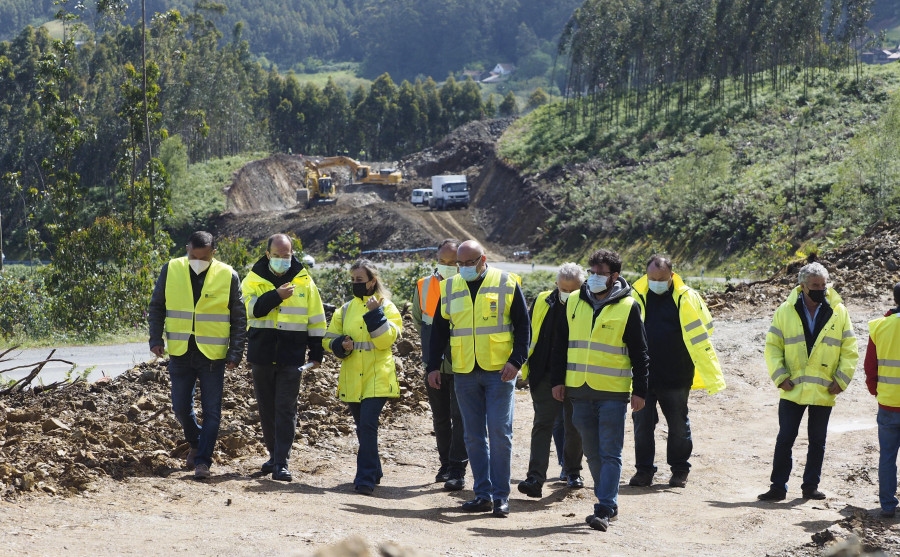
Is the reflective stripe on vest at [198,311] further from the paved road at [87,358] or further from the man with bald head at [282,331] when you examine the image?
the paved road at [87,358]

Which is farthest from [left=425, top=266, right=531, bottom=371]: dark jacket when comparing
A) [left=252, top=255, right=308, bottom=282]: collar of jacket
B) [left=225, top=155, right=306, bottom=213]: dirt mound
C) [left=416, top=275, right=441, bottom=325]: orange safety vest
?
[left=225, top=155, right=306, bottom=213]: dirt mound

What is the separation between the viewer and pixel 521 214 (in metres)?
53.5

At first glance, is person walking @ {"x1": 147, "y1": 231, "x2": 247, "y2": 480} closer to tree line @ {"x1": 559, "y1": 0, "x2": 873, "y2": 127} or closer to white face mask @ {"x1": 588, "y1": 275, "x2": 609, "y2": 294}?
white face mask @ {"x1": 588, "y1": 275, "x2": 609, "y2": 294}

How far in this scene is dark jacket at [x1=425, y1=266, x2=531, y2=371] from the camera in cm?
693

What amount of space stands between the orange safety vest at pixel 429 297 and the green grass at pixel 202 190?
190 feet

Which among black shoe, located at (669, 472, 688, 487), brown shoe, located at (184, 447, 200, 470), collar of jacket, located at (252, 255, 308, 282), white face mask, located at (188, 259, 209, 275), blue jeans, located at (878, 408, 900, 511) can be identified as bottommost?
black shoe, located at (669, 472, 688, 487)

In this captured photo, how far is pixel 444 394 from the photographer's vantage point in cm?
809

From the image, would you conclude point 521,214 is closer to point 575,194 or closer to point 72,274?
point 575,194

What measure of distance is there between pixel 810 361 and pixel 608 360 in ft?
6.01

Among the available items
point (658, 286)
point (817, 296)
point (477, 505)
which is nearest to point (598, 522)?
point (477, 505)

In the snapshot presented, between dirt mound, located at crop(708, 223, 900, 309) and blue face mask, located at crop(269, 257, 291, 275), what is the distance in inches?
465

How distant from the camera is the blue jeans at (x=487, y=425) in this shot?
22.9 feet

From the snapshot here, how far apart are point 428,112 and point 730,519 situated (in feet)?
352

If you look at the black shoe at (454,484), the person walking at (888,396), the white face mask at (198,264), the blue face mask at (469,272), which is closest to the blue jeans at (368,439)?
the black shoe at (454,484)
